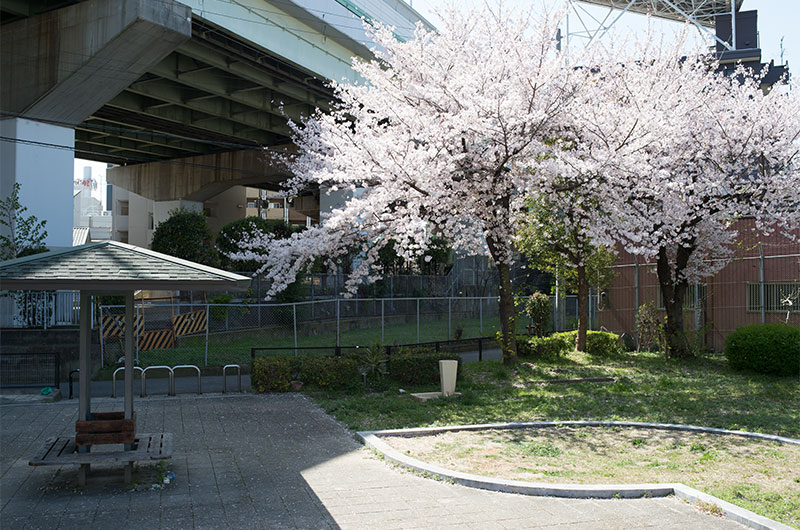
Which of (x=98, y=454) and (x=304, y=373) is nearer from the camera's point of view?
(x=98, y=454)

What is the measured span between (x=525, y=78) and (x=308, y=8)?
480 inches

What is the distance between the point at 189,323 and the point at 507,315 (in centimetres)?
1196

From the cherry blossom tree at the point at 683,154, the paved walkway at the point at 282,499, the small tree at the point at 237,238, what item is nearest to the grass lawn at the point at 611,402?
the paved walkway at the point at 282,499

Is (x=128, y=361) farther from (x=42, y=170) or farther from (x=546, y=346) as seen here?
(x=42, y=170)

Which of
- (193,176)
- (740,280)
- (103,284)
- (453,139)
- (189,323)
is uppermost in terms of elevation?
(193,176)

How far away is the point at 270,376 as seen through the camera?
47.6 ft

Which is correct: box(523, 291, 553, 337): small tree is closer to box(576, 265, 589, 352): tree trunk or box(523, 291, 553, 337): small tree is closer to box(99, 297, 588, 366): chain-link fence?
box(576, 265, 589, 352): tree trunk

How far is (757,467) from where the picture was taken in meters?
8.34

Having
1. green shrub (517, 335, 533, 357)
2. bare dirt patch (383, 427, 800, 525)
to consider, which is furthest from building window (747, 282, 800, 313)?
bare dirt patch (383, 427, 800, 525)

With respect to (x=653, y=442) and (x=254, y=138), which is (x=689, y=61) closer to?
(x=653, y=442)

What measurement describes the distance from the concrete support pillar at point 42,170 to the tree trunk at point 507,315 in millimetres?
13782

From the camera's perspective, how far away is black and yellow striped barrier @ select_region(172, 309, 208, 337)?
22875 mm

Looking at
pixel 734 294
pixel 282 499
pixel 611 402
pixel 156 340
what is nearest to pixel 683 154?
pixel 734 294

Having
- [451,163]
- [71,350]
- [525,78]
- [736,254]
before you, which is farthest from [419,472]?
[736,254]
